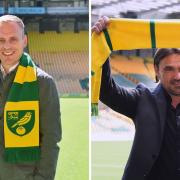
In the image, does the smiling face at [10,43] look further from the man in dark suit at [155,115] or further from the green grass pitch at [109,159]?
the green grass pitch at [109,159]

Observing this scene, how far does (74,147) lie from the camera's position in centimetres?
629

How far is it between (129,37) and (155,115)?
42 centimetres

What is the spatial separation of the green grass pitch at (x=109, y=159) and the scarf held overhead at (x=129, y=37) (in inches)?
112

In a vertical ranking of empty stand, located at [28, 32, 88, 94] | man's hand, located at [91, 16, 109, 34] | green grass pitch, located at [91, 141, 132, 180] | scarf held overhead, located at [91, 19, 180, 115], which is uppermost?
man's hand, located at [91, 16, 109, 34]

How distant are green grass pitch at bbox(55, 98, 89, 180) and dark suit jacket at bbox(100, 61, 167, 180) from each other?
2.70 metres

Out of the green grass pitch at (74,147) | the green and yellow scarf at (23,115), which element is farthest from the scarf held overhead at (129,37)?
the green grass pitch at (74,147)

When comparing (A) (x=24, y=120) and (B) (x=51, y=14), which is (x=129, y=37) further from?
(B) (x=51, y=14)

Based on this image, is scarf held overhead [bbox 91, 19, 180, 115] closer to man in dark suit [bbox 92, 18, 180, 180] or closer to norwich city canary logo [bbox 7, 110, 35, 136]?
man in dark suit [bbox 92, 18, 180, 180]

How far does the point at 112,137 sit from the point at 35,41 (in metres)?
10.3

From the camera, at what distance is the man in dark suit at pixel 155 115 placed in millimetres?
1822

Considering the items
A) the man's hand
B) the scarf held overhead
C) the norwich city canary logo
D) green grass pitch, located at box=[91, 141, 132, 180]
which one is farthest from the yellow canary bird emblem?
green grass pitch, located at box=[91, 141, 132, 180]

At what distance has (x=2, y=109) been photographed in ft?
5.75

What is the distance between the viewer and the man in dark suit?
1.82 metres

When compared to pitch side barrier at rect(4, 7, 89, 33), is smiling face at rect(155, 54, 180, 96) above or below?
above
